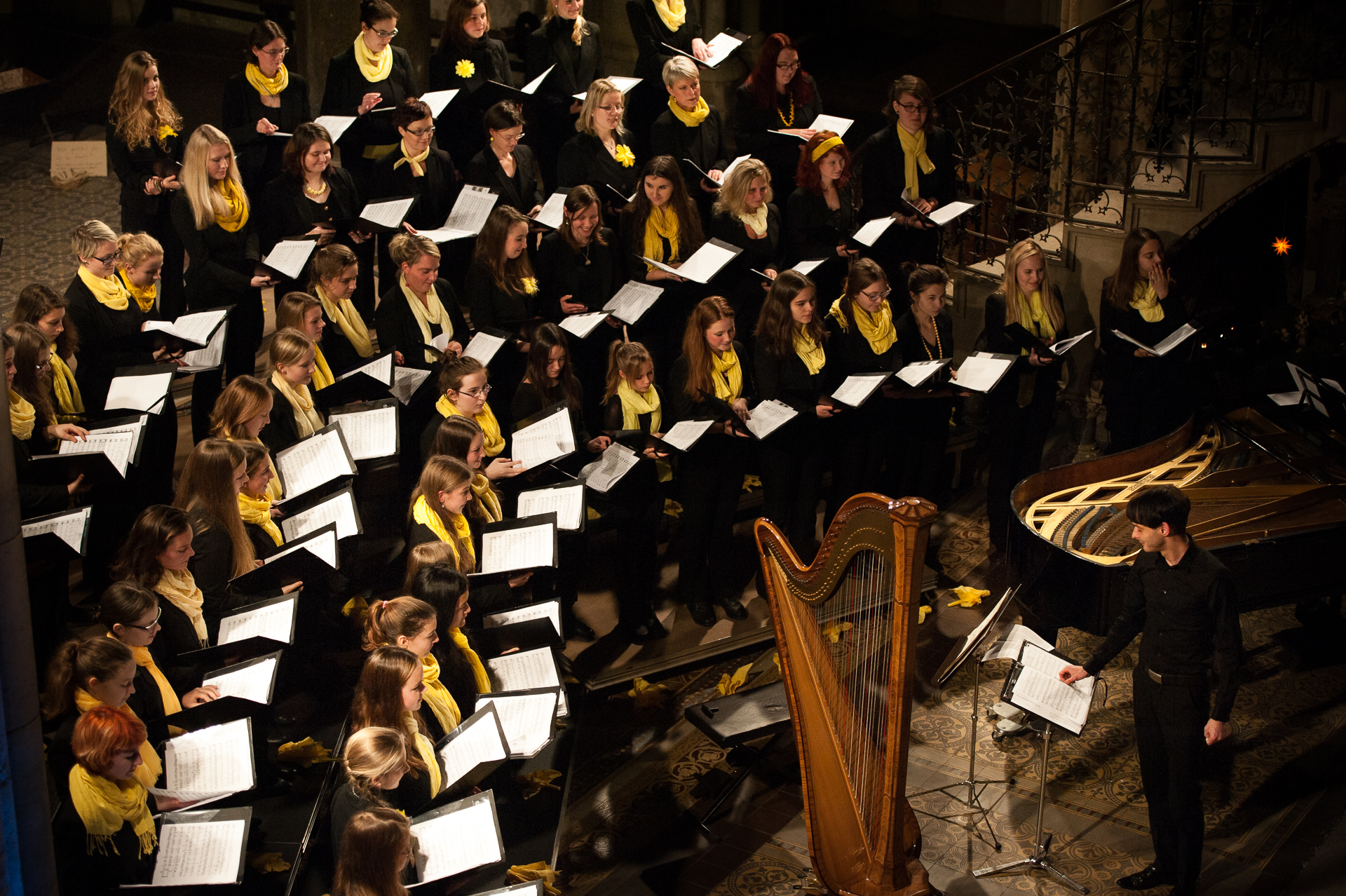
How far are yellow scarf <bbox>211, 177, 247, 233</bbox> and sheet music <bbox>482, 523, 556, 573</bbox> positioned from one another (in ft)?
6.67

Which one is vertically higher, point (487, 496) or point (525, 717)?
point (487, 496)

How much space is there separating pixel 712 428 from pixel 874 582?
257 cm

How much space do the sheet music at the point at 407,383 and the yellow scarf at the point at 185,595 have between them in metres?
1.45

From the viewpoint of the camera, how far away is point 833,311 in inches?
275

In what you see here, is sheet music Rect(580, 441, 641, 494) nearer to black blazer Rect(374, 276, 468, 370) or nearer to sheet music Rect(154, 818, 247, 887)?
black blazer Rect(374, 276, 468, 370)

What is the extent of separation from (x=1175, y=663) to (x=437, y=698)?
8.47ft

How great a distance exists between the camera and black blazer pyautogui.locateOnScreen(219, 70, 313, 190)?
6820 millimetres

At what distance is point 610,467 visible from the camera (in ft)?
20.6

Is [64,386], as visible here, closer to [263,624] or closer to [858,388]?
[263,624]

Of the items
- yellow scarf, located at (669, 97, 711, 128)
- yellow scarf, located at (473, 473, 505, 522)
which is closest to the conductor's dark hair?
yellow scarf, located at (473, 473, 505, 522)

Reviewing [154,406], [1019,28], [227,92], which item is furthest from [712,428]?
[1019,28]

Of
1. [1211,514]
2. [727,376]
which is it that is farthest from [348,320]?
[1211,514]

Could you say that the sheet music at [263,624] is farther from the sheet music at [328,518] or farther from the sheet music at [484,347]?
the sheet music at [484,347]

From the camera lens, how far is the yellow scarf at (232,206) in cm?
639
